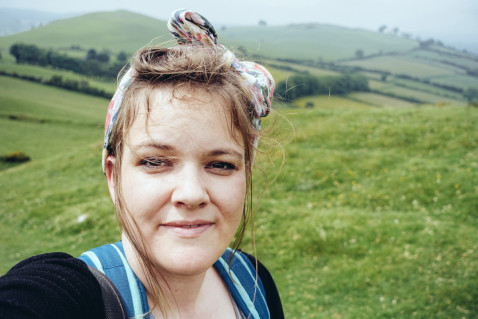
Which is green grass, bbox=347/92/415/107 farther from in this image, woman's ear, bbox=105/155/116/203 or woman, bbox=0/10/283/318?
woman's ear, bbox=105/155/116/203

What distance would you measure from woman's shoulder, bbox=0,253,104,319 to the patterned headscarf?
66cm

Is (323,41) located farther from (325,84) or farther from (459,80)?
(325,84)

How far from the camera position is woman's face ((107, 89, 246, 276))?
155cm

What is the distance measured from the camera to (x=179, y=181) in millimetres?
1550

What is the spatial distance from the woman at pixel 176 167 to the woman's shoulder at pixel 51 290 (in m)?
0.02

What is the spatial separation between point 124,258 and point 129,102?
71 cm

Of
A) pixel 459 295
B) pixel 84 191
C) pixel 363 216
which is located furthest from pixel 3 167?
pixel 459 295

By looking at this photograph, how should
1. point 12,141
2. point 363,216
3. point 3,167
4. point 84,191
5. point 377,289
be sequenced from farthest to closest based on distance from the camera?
point 12,141, point 3,167, point 84,191, point 363,216, point 377,289

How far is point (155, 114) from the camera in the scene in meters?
1.62

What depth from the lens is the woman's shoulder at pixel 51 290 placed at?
116 centimetres

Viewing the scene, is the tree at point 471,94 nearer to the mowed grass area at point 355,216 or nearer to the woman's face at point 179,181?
the mowed grass area at point 355,216

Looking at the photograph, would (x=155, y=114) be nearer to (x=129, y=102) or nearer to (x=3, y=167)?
(x=129, y=102)

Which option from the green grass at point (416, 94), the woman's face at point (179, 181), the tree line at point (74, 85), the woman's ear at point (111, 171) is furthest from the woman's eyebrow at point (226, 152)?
the green grass at point (416, 94)

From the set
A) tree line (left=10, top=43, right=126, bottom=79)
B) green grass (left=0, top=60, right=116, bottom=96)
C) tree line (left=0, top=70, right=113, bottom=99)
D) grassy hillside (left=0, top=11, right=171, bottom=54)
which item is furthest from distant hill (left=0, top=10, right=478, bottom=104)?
tree line (left=0, top=70, right=113, bottom=99)
